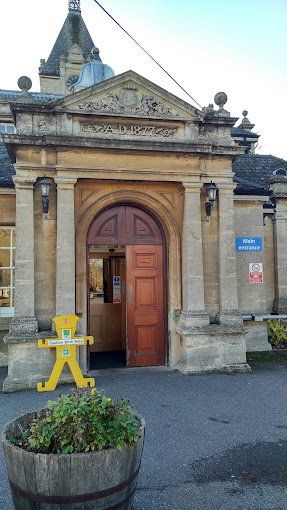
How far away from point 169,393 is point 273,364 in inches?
124

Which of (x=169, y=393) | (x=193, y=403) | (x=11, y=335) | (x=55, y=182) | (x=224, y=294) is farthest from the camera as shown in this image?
(x=224, y=294)

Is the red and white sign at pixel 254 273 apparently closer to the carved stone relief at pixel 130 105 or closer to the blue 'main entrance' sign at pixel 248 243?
the blue 'main entrance' sign at pixel 248 243

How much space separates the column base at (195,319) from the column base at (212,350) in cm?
10

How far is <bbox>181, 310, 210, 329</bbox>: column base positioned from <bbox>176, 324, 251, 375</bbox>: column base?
10cm

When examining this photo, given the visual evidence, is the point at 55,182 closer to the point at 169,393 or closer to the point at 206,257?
the point at 206,257

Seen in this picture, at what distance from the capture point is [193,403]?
5.74m

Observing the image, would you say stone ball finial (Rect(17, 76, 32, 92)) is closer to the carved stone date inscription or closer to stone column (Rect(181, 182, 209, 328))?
the carved stone date inscription

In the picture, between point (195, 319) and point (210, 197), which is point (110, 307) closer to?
point (195, 319)

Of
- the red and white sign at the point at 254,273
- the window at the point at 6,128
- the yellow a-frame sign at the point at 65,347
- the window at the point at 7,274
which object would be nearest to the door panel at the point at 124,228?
the yellow a-frame sign at the point at 65,347

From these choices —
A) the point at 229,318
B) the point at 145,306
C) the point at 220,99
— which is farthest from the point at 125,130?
the point at 229,318

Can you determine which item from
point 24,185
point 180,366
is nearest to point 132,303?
point 180,366

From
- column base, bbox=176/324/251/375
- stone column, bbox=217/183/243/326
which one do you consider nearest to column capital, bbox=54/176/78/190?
stone column, bbox=217/183/243/326

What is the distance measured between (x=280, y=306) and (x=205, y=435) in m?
6.61

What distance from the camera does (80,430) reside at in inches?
102
